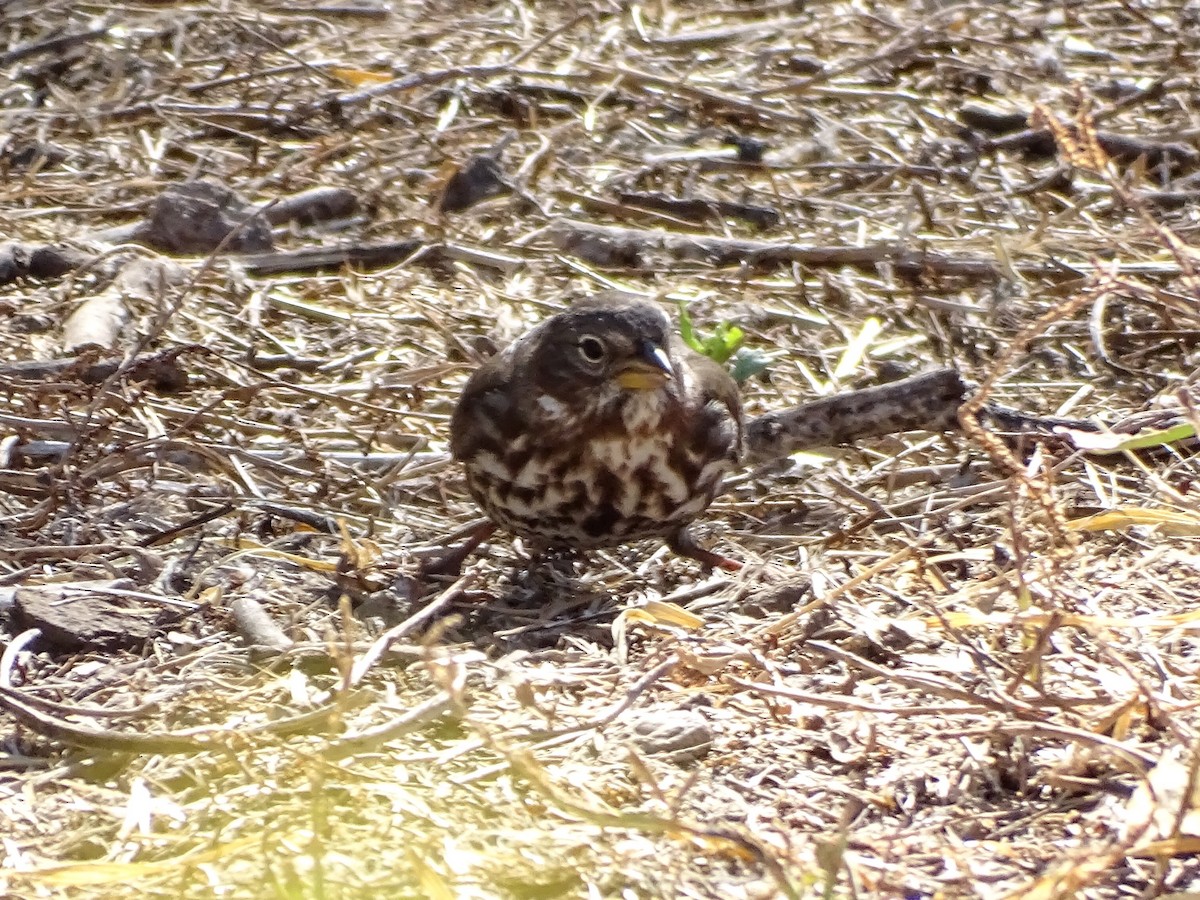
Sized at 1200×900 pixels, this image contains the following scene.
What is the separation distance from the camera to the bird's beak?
435cm

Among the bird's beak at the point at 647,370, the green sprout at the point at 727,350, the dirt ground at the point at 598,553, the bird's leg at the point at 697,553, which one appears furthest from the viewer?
the green sprout at the point at 727,350

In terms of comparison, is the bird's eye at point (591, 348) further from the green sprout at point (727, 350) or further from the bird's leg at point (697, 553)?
the green sprout at point (727, 350)

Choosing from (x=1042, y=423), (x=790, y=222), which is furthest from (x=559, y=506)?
(x=790, y=222)

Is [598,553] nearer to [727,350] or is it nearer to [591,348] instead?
[591,348]

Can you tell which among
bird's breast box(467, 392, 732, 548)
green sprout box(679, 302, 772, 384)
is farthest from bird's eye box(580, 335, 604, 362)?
green sprout box(679, 302, 772, 384)

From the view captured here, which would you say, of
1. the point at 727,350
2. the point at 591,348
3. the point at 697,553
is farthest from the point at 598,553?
the point at 727,350

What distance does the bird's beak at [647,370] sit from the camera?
14.3 feet

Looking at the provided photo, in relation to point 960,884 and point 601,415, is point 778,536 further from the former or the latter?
point 960,884

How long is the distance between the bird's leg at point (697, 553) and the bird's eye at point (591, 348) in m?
0.50

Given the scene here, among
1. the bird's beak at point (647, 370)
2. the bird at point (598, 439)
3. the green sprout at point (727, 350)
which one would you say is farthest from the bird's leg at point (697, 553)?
the green sprout at point (727, 350)

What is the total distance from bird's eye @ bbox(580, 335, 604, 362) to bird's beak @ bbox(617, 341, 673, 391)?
0.08m

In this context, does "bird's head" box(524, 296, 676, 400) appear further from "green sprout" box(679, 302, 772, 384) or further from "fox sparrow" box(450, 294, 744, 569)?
"green sprout" box(679, 302, 772, 384)

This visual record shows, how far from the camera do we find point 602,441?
445cm

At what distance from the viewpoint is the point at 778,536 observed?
4.72 m
